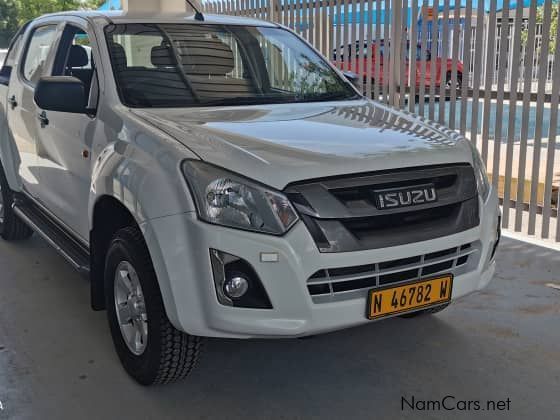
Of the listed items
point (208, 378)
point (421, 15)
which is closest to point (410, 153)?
point (208, 378)

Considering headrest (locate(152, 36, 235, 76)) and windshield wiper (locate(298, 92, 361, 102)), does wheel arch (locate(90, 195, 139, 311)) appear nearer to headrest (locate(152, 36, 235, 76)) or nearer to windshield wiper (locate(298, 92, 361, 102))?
headrest (locate(152, 36, 235, 76))

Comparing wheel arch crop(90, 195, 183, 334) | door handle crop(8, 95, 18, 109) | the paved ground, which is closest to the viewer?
the paved ground

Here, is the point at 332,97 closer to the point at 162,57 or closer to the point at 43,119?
the point at 162,57

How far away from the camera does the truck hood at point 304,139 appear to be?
2410 millimetres

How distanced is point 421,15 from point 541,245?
226 cm

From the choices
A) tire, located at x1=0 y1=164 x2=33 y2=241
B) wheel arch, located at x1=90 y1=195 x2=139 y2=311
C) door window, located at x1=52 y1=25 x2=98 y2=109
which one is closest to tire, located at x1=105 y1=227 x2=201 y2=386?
wheel arch, located at x1=90 y1=195 x2=139 y2=311

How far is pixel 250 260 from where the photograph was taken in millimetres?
2293

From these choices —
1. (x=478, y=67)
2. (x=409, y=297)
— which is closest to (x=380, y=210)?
(x=409, y=297)

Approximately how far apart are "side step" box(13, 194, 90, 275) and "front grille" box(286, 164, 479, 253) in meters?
1.35

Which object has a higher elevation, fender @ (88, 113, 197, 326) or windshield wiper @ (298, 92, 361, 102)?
windshield wiper @ (298, 92, 361, 102)

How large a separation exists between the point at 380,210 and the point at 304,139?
0.47 metres

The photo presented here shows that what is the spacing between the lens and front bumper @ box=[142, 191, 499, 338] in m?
2.29

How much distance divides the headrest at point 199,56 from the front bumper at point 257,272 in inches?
50.9

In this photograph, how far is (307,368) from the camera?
3.05 meters
